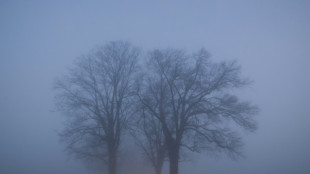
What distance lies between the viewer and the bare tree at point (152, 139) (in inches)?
944

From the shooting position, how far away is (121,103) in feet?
80.5

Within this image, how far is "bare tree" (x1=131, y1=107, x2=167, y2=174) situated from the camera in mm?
23969

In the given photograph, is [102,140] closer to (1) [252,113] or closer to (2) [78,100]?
(2) [78,100]

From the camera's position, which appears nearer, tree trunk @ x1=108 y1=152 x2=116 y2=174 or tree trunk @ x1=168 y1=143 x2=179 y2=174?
tree trunk @ x1=168 y1=143 x2=179 y2=174

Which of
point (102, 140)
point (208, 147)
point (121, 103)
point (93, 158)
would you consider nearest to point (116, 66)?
point (121, 103)

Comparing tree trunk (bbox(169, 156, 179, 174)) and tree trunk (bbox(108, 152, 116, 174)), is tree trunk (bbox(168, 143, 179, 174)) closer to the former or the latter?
tree trunk (bbox(169, 156, 179, 174))

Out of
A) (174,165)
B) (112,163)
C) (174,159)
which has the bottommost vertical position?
(174,165)

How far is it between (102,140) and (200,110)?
8167 millimetres

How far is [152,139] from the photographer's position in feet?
81.4

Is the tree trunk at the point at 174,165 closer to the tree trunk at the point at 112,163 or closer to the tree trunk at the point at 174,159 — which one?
the tree trunk at the point at 174,159

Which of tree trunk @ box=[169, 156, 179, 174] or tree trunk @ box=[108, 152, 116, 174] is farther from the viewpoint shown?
tree trunk @ box=[108, 152, 116, 174]

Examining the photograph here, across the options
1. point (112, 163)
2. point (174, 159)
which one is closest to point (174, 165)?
point (174, 159)

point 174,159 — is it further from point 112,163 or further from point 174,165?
point 112,163

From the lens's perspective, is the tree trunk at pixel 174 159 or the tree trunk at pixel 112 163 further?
the tree trunk at pixel 112 163
